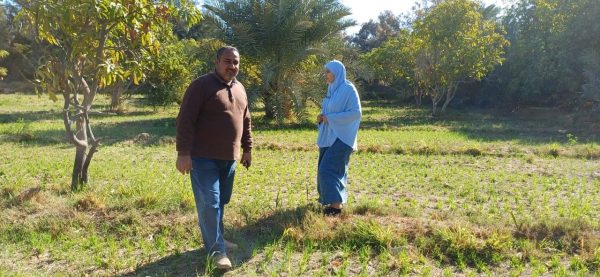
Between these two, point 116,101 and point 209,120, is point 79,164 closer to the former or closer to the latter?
point 209,120

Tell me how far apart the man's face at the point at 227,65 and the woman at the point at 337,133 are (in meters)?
1.33

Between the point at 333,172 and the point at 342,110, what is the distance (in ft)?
2.10

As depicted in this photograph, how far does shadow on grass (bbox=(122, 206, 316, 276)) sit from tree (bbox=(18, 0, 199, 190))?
7.64ft

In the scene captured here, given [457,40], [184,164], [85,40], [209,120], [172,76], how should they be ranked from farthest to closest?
[457,40] → [172,76] → [85,40] → [209,120] → [184,164]

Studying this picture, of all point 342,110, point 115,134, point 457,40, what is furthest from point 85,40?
point 457,40

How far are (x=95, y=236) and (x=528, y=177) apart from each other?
646 cm

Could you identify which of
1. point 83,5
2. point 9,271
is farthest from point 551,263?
point 83,5

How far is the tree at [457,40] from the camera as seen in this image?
19.5 metres

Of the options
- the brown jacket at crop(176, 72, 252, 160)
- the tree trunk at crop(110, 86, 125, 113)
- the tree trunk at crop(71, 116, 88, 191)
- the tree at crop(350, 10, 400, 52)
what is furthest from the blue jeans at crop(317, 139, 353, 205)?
the tree at crop(350, 10, 400, 52)

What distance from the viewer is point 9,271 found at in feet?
12.6

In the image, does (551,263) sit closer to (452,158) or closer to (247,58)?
(452,158)

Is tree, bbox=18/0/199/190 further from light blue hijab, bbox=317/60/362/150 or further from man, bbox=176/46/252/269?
light blue hijab, bbox=317/60/362/150

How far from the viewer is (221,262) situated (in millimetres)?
3613

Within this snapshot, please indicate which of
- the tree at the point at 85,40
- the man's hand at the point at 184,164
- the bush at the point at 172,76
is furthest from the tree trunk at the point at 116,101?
the man's hand at the point at 184,164
